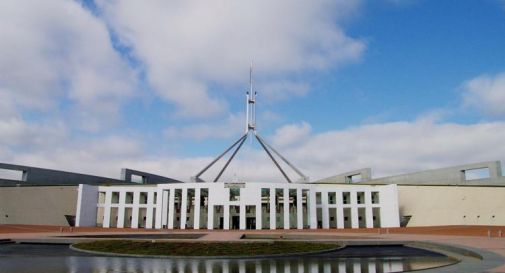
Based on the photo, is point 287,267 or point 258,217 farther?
point 258,217

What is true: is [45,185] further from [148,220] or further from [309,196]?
[309,196]

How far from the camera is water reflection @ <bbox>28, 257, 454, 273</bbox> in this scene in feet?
41.1

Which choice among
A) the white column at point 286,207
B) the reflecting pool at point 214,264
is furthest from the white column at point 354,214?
the reflecting pool at point 214,264

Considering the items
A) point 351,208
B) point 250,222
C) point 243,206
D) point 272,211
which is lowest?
point 250,222

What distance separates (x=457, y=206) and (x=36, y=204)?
52.1 m

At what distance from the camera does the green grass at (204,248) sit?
1658cm

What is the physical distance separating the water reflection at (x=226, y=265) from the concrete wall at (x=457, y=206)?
3429 cm

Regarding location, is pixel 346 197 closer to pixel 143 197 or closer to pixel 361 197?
pixel 361 197

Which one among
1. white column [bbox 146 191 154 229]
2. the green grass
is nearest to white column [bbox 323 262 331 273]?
the green grass

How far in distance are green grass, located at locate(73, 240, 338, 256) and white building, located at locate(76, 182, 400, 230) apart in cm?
2349

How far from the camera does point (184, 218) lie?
44.1m

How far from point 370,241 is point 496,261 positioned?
9.56 metres

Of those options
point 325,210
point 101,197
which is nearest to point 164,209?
point 101,197

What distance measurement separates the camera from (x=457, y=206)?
45.9 metres
